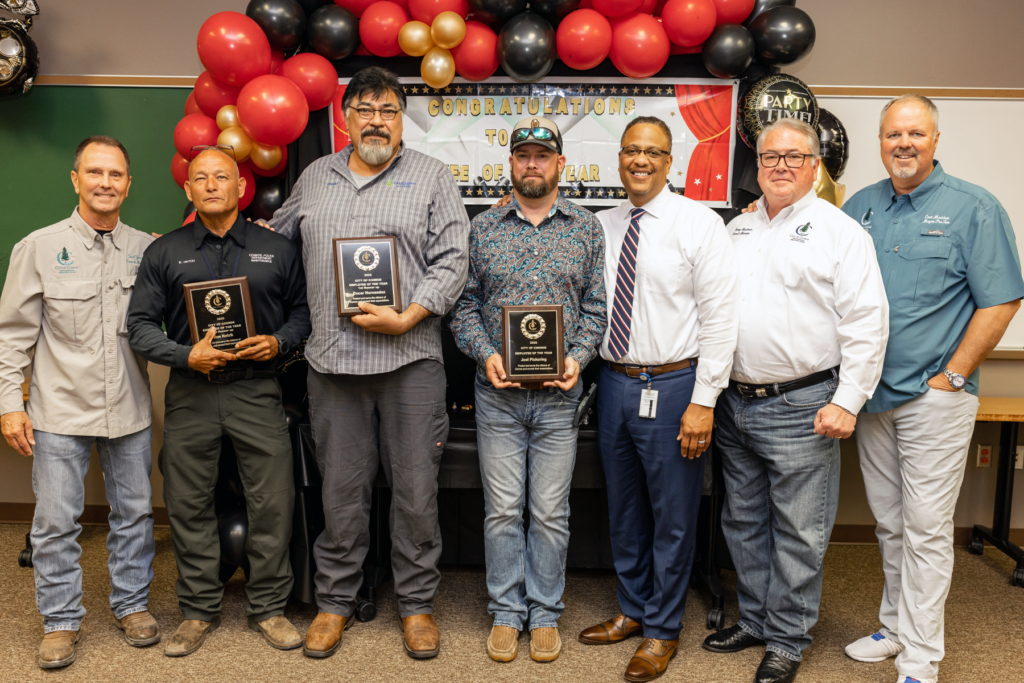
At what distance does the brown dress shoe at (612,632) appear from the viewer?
263 centimetres

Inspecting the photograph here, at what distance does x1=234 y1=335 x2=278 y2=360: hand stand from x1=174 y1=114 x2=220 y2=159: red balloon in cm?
124

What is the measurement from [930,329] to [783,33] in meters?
1.49

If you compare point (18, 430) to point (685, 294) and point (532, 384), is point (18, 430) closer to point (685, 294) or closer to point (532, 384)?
point (532, 384)

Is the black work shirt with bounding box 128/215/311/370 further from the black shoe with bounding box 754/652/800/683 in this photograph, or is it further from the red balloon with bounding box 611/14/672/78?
the black shoe with bounding box 754/652/800/683

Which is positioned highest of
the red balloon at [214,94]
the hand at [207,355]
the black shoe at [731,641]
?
the red balloon at [214,94]

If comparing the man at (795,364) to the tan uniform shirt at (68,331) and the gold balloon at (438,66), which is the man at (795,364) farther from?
the tan uniform shirt at (68,331)

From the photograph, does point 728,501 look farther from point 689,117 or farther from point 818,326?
point 689,117

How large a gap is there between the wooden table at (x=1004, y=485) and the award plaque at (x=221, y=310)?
10.9 ft

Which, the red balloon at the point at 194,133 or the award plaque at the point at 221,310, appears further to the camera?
the red balloon at the point at 194,133

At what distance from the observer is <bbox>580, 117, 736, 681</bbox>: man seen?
7.58 feet

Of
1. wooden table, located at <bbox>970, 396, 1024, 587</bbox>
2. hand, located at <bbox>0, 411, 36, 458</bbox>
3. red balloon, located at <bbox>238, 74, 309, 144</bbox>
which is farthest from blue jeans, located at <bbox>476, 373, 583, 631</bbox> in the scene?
wooden table, located at <bbox>970, 396, 1024, 587</bbox>

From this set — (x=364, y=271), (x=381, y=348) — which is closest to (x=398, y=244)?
(x=364, y=271)

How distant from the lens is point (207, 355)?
2.36m

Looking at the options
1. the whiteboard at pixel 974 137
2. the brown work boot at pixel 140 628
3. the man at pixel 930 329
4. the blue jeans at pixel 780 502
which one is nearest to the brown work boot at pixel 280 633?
the brown work boot at pixel 140 628
